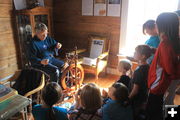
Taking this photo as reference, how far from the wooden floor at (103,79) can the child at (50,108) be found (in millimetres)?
1702

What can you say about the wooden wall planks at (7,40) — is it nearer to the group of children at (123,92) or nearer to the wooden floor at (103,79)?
the wooden floor at (103,79)

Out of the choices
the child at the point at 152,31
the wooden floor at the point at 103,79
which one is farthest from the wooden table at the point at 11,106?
the wooden floor at the point at 103,79

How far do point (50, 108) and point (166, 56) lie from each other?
3.23 ft

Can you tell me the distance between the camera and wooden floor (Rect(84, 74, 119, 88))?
123 inches

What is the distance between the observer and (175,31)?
55.4 inches

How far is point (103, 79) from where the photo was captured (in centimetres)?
333

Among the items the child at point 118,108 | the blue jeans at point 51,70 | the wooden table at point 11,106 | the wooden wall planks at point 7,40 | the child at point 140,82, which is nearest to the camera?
the wooden table at point 11,106

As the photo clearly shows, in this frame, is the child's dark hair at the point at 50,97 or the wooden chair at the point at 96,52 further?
the wooden chair at the point at 96,52

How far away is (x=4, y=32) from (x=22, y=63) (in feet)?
2.10

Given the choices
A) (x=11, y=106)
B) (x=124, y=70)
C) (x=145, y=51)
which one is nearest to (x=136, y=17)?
(x=124, y=70)

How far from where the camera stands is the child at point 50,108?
136 cm

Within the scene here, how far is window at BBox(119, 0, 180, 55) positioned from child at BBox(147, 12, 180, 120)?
1563mm

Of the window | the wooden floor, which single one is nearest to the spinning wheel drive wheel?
the wooden floor

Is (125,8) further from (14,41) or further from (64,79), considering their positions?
(14,41)
